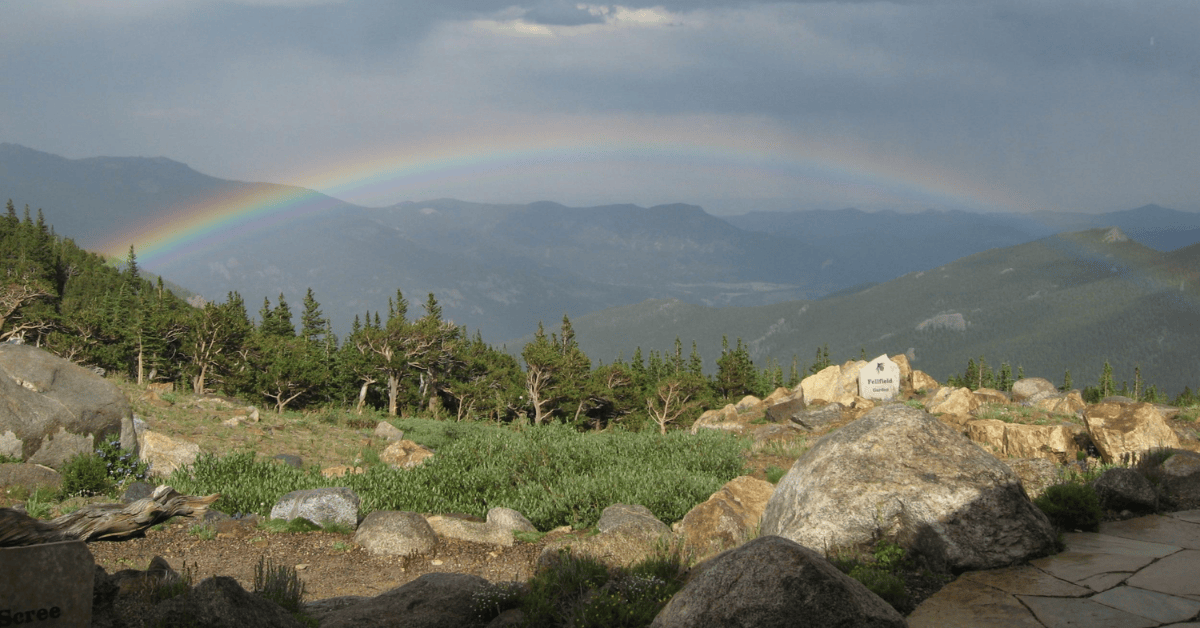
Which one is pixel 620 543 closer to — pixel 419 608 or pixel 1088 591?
pixel 419 608

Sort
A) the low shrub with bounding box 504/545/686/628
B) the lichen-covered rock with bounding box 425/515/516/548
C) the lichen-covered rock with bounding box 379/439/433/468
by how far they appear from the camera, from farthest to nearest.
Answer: the lichen-covered rock with bounding box 379/439/433/468 < the lichen-covered rock with bounding box 425/515/516/548 < the low shrub with bounding box 504/545/686/628

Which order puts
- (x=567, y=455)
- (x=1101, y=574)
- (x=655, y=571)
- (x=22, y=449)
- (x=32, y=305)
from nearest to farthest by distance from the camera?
(x=1101, y=574) < (x=655, y=571) < (x=22, y=449) < (x=567, y=455) < (x=32, y=305)

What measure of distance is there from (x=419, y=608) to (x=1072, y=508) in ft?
25.7

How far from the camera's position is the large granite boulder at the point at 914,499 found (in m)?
7.47

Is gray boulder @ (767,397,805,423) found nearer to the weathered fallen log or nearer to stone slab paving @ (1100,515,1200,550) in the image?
stone slab paving @ (1100,515,1200,550)

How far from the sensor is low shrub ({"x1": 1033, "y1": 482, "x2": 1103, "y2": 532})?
338 inches

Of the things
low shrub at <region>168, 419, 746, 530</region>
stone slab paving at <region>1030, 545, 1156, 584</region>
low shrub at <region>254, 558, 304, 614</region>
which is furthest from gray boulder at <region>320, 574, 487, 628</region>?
stone slab paving at <region>1030, 545, 1156, 584</region>

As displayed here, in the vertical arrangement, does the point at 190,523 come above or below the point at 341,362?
above

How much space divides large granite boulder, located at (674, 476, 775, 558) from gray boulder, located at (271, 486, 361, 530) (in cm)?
539

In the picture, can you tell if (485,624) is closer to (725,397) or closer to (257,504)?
(257,504)

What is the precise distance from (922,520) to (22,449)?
16127mm

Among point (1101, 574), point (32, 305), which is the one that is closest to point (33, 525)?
point (1101, 574)

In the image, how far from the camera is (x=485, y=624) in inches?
289

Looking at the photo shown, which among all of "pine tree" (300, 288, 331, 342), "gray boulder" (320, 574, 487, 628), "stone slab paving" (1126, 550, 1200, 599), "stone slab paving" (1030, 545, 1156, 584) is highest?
"stone slab paving" (1126, 550, 1200, 599)
